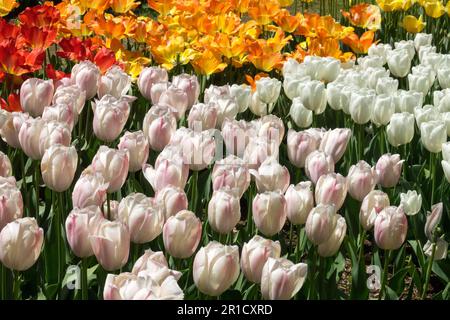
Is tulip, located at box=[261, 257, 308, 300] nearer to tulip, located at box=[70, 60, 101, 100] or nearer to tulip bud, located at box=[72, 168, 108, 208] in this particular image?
tulip bud, located at box=[72, 168, 108, 208]

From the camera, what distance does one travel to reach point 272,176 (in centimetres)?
262

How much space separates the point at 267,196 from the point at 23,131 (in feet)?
2.84

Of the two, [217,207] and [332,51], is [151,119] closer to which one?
[217,207]

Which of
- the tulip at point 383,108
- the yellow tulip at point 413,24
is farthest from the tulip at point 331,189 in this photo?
the yellow tulip at point 413,24

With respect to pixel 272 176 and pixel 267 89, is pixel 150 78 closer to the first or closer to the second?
pixel 267 89

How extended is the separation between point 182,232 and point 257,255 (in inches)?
7.8

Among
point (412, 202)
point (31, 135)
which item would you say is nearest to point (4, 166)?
point (31, 135)

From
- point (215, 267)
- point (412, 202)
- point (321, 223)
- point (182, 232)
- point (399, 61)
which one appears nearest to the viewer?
point (215, 267)

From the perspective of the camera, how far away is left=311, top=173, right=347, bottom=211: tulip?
2545mm

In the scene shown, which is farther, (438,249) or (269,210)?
(438,249)

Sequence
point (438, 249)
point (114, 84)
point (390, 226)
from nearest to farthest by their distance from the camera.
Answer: point (390, 226)
point (438, 249)
point (114, 84)

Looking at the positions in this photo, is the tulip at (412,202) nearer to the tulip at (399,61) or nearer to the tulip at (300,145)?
the tulip at (300,145)

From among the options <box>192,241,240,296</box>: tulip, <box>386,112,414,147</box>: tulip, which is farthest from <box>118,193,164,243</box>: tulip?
<box>386,112,414,147</box>: tulip
